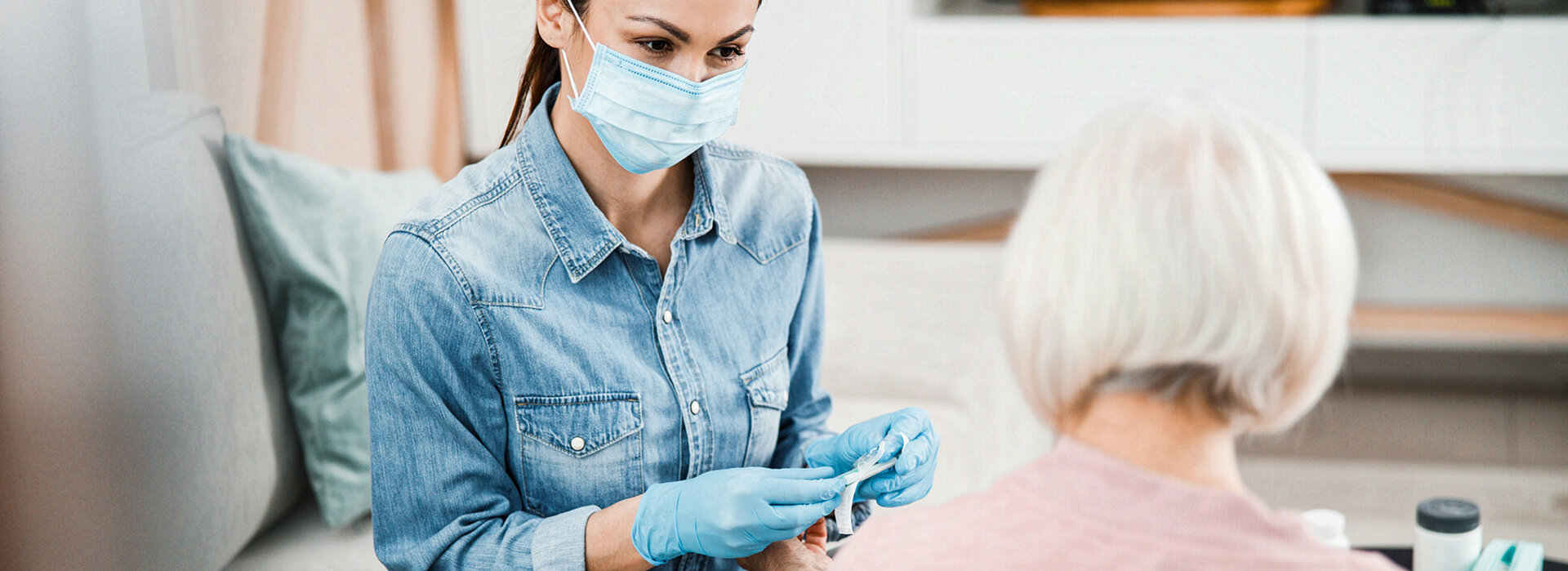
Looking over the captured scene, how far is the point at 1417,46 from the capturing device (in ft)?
7.21

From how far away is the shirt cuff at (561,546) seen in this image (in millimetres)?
946

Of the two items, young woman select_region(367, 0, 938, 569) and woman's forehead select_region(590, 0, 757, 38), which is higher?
woman's forehead select_region(590, 0, 757, 38)

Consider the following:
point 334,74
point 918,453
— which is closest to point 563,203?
point 918,453

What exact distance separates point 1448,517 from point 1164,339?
679 millimetres

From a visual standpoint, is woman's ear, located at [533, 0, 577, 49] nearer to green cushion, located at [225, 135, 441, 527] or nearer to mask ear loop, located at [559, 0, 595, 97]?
mask ear loop, located at [559, 0, 595, 97]

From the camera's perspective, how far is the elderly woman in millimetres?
636

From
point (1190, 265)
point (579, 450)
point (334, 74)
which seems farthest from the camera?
point (334, 74)

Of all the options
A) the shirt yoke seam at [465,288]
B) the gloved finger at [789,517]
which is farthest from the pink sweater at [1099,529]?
the shirt yoke seam at [465,288]

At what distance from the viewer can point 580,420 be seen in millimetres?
1000

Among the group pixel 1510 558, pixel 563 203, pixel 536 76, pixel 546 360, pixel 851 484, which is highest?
pixel 536 76

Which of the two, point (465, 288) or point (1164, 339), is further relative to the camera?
point (465, 288)

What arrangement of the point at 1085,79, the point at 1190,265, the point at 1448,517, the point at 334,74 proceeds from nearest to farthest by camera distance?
the point at 1190,265 < the point at 1448,517 < the point at 334,74 < the point at 1085,79

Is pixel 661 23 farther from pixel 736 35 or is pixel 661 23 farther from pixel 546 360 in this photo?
pixel 546 360

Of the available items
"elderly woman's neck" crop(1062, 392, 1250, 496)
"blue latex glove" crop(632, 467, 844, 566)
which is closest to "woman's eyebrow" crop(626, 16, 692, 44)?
"blue latex glove" crop(632, 467, 844, 566)
